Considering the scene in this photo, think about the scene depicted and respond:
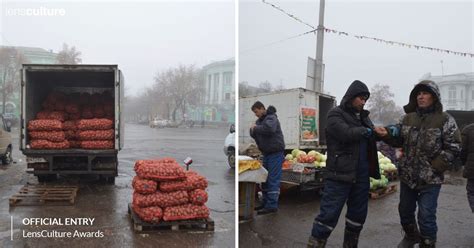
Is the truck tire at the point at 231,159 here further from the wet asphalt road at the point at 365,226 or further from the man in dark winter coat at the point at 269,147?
the man in dark winter coat at the point at 269,147

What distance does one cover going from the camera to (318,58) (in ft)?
9.76

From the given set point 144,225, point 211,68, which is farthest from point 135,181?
point 211,68

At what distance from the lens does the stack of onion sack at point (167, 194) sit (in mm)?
3959

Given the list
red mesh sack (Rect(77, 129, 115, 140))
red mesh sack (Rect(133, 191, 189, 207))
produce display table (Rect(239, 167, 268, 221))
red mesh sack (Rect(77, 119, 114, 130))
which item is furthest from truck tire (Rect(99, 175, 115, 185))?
produce display table (Rect(239, 167, 268, 221))

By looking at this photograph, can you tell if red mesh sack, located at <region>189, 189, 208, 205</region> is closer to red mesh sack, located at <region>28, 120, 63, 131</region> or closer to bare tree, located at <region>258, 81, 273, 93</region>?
bare tree, located at <region>258, 81, 273, 93</region>

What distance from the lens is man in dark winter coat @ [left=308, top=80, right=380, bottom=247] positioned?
284 centimetres

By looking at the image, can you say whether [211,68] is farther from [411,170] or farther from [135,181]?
[135,181]

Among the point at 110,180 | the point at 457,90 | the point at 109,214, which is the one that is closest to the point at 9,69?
the point at 109,214

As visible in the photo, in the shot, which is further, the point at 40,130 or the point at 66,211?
the point at 40,130

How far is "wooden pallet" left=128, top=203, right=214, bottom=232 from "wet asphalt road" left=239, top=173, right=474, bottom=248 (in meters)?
0.46

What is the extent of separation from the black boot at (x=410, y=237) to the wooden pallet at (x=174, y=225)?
1.78 meters

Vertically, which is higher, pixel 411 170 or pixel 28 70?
pixel 28 70

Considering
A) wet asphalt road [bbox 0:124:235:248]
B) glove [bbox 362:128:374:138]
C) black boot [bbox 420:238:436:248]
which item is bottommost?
wet asphalt road [bbox 0:124:235:248]

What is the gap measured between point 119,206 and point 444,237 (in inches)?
141
